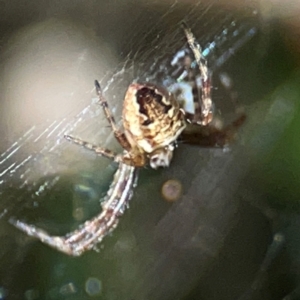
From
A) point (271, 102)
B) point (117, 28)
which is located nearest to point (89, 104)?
point (117, 28)

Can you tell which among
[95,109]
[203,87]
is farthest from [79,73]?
[203,87]

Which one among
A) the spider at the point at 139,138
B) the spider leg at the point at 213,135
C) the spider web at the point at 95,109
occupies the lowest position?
the spider leg at the point at 213,135

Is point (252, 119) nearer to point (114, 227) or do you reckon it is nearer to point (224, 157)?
point (224, 157)

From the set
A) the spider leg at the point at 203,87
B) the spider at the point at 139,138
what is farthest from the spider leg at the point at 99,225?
the spider leg at the point at 203,87

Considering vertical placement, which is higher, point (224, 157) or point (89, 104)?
point (89, 104)

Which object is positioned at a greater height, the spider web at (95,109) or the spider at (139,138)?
the spider web at (95,109)

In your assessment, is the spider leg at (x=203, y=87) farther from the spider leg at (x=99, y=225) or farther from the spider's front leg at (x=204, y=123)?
the spider leg at (x=99, y=225)

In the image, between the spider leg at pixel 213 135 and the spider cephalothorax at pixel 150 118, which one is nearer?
the spider cephalothorax at pixel 150 118

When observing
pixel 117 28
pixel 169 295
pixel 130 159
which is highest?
pixel 117 28
